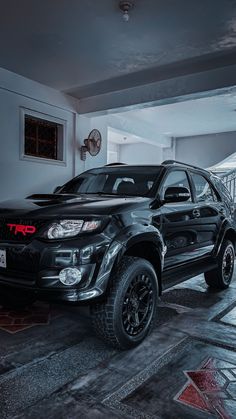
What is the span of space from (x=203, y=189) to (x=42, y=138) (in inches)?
167

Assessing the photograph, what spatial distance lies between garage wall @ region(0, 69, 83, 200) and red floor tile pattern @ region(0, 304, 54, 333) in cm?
326

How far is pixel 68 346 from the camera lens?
2.73 meters

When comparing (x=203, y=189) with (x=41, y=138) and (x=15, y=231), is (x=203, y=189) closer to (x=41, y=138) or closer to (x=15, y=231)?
(x=15, y=231)

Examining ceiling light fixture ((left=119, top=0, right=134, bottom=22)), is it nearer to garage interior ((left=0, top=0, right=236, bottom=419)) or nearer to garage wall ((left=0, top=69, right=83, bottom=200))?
garage interior ((left=0, top=0, right=236, bottom=419))

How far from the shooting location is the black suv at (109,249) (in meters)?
2.33

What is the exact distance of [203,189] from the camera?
426 centimetres

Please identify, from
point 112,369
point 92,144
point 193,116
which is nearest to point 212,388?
point 112,369

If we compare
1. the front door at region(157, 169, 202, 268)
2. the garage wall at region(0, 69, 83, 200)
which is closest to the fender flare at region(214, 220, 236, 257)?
the front door at region(157, 169, 202, 268)

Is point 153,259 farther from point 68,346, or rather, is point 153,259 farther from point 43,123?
point 43,123

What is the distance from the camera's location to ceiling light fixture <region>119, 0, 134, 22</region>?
151 inches

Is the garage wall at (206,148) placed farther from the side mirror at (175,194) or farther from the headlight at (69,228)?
the headlight at (69,228)

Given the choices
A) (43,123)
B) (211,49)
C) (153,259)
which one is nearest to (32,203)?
(153,259)

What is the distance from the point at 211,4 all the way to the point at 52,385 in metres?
4.10

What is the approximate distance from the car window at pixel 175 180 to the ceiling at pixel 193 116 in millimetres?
4682
